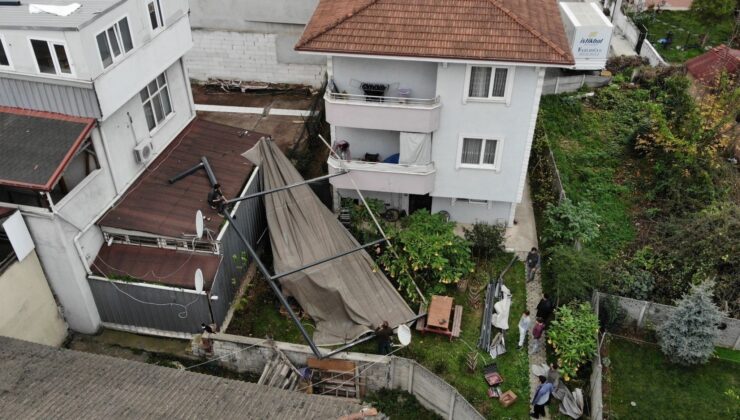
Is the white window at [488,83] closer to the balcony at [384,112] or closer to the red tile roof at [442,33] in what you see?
the red tile roof at [442,33]

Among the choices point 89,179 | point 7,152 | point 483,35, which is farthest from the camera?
point 483,35

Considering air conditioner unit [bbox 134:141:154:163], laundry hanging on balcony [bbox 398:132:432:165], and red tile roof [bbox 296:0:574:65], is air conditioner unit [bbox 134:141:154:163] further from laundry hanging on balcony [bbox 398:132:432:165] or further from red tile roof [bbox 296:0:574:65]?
laundry hanging on balcony [bbox 398:132:432:165]

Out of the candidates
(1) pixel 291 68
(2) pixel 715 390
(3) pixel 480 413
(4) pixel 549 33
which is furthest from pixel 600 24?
(3) pixel 480 413

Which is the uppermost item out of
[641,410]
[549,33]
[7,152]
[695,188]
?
[549,33]

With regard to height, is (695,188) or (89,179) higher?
(89,179)

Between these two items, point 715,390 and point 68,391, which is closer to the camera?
point 68,391

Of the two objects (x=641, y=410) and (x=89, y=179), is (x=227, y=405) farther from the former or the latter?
(x=641, y=410)

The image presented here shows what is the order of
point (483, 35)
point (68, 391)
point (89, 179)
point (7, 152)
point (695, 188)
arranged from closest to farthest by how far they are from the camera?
point (68, 391), point (7, 152), point (89, 179), point (483, 35), point (695, 188)
